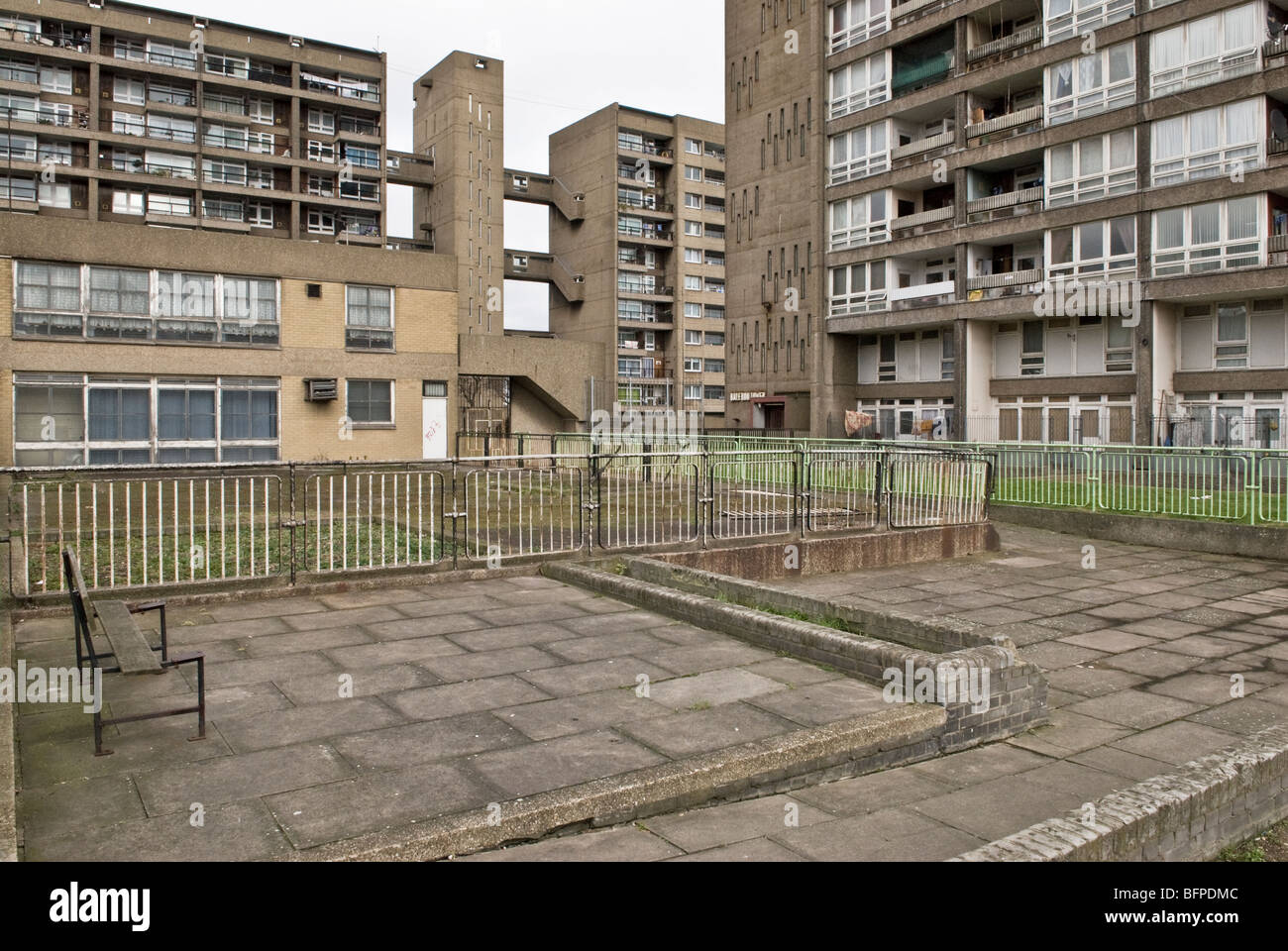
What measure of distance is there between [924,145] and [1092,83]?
7.13 metres

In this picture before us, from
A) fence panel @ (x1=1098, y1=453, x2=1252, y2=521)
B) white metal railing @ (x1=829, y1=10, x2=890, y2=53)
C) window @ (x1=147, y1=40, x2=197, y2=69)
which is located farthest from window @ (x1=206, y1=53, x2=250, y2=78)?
fence panel @ (x1=1098, y1=453, x2=1252, y2=521)

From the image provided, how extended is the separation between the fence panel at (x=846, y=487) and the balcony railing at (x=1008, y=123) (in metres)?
27.6

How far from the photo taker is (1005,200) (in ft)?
117

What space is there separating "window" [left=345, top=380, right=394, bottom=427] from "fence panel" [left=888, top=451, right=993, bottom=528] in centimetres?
2082

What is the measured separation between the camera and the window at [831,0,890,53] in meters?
40.4

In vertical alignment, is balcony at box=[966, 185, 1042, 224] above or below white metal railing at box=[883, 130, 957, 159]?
below

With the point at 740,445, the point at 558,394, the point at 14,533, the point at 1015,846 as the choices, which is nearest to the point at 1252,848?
the point at 1015,846

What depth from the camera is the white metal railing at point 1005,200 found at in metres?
34.6

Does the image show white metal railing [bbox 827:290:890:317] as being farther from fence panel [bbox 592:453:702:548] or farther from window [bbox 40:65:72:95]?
window [bbox 40:65:72:95]

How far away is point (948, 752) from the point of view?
5219 millimetres

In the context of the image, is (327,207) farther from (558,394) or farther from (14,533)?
(14,533)

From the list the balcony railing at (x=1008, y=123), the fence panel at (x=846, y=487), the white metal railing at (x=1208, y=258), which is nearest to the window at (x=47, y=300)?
the fence panel at (x=846, y=487)

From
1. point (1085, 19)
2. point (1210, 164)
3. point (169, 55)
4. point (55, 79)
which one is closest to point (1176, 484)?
point (1210, 164)

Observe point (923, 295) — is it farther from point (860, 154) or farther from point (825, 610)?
point (825, 610)
